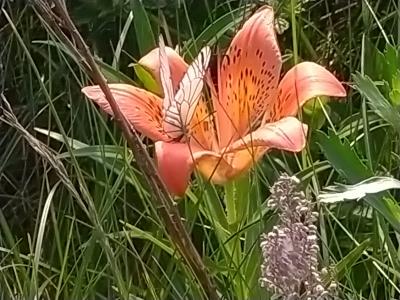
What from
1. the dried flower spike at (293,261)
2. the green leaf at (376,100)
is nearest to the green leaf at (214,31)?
the green leaf at (376,100)

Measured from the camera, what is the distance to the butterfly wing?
76cm

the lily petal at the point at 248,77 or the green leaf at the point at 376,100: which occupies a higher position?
the green leaf at the point at 376,100

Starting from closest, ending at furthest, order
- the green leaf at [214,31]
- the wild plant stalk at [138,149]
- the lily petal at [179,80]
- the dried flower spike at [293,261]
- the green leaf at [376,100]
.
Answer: the dried flower spike at [293,261], the wild plant stalk at [138,149], the green leaf at [376,100], the lily petal at [179,80], the green leaf at [214,31]

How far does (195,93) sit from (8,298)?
289 millimetres

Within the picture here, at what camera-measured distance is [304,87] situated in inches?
34.1

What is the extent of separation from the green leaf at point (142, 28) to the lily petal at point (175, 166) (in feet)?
0.73

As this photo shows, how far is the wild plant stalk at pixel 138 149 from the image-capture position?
66 centimetres

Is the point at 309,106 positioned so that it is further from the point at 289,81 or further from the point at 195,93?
the point at 195,93

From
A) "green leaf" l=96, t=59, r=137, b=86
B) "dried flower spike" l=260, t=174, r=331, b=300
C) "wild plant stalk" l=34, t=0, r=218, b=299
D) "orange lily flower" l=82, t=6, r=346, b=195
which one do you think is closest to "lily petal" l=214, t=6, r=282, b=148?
"orange lily flower" l=82, t=6, r=346, b=195

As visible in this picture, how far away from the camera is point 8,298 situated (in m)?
0.94

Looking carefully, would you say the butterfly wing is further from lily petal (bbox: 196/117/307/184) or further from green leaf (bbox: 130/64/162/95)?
green leaf (bbox: 130/64/162/95)

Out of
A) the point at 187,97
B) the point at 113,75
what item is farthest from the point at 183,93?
the point at 113,75

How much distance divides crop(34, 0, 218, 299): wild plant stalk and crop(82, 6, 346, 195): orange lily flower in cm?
8

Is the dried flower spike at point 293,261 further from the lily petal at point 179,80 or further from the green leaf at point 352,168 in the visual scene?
the lily petal at point 179,80
